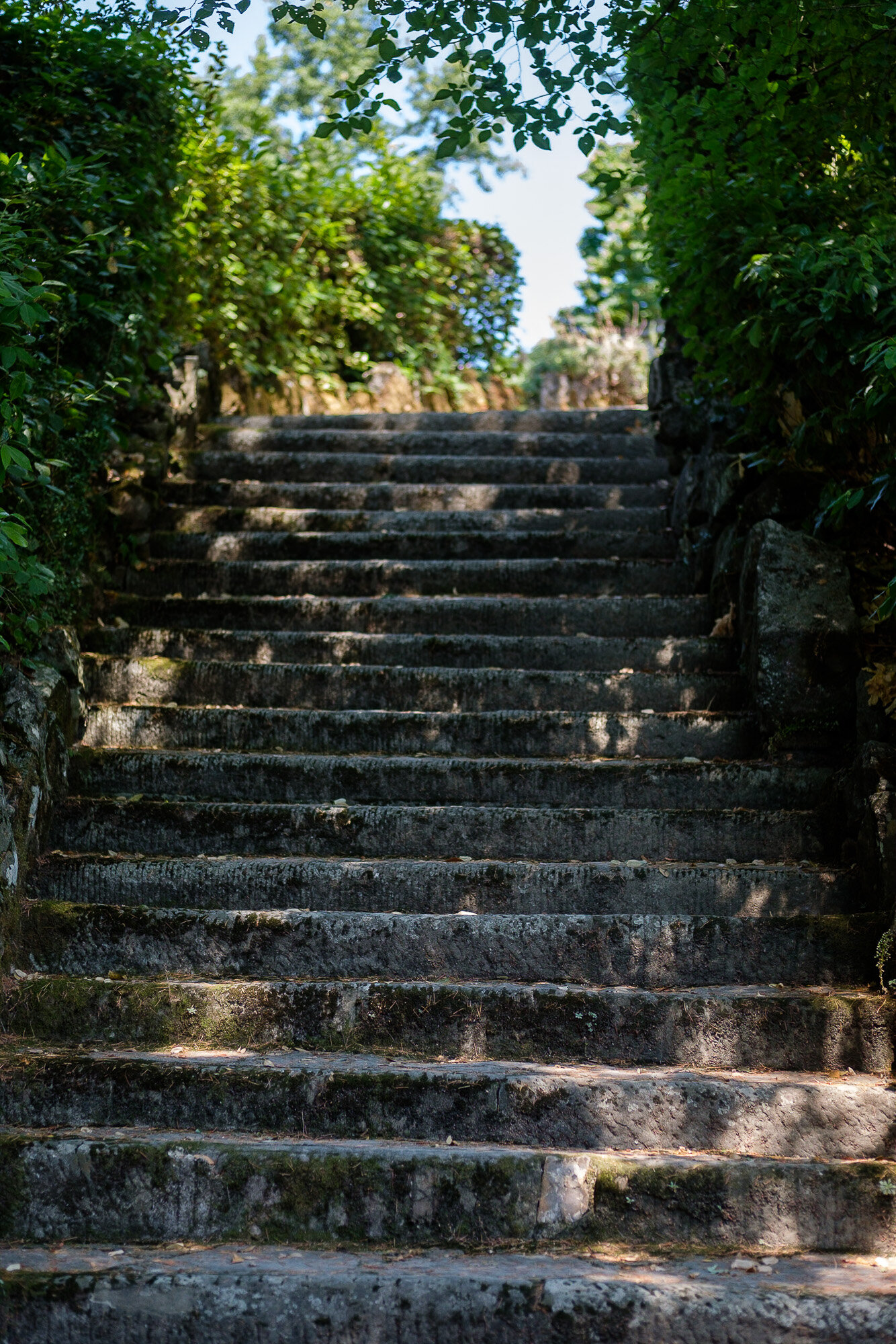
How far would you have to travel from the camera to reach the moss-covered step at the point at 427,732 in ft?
13.9

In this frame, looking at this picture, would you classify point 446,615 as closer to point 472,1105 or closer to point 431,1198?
point 472,1105

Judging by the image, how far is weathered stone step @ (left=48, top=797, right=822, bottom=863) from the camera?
12.3 ft

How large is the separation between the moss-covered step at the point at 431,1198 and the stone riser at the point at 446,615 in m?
2.74

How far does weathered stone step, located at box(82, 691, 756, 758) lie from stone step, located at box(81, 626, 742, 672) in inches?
17.3

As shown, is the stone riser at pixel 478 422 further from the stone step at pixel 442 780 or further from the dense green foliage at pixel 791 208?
the stone step at pixel 442 780

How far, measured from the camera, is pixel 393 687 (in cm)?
454

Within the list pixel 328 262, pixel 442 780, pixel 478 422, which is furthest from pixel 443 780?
pixel 328 262

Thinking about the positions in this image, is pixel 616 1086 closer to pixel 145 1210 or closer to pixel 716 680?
pixel 145 1210

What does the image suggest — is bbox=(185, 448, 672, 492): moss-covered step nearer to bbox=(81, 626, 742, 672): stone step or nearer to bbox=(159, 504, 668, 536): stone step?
bbox=(159, 504, 668, 536): stone step

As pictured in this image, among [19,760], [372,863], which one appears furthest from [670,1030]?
[19,760]

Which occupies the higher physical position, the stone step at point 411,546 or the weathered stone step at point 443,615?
the stone step at point 411,546

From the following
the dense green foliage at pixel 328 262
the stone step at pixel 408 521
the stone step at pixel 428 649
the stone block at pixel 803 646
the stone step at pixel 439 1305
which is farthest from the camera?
the dense green foliage at pixel 328 262

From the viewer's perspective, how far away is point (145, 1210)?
8.44ft

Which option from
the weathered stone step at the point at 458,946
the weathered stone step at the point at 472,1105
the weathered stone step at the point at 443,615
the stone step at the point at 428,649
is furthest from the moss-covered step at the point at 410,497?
the weathered stone step at the point at 472,1105
